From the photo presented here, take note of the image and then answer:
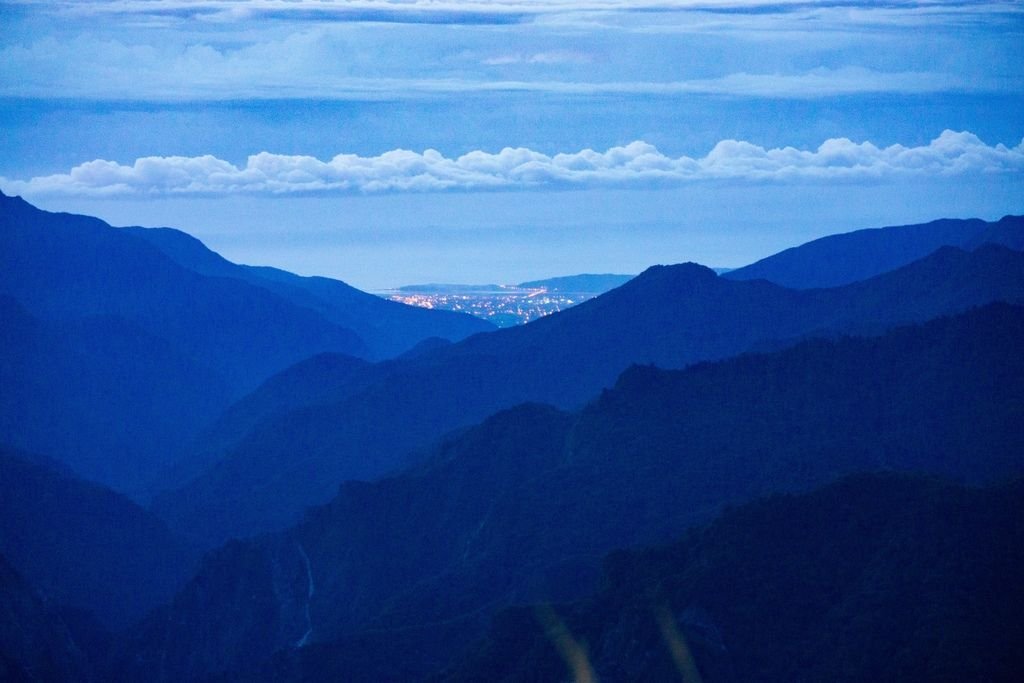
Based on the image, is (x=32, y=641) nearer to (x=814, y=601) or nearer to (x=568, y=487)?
(x=568, y=487)

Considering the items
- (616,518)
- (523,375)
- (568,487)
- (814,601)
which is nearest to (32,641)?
(568,487)

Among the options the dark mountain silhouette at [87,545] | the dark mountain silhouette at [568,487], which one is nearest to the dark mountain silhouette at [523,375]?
the dark mountain silhouette at [87,545]

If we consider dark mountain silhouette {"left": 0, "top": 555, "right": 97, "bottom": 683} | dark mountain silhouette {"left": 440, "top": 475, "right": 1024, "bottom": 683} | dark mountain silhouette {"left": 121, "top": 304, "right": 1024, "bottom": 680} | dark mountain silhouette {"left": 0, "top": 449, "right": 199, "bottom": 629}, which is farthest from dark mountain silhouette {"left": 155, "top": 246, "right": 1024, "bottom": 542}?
dark mountain silhouette {"left": 440, "top": 475, "right": 1024, "bottom": 683}

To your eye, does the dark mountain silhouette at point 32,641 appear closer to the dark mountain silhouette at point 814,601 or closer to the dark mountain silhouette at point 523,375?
the dark mountain silhouette at point 814,601

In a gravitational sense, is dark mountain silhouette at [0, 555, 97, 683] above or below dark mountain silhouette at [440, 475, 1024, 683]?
below

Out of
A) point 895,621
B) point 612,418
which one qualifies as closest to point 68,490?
point 612,418

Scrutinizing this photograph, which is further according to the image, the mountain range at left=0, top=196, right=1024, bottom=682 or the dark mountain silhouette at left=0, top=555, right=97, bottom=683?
the dark mountain silhouette at left=0, top=555, right=97, bottom=683

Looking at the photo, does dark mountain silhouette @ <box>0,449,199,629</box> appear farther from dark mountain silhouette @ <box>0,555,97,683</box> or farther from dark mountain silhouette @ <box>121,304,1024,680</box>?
dark mountain silhouette @ <box>0,555,97,683</box>
